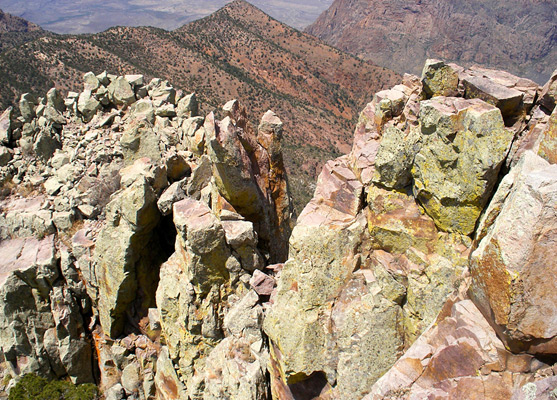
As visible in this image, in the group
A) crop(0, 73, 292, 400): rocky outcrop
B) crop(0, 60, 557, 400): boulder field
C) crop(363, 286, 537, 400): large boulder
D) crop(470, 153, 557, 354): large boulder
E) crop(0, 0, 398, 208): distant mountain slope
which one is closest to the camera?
crop(470, 153, 557, 354): large boulder

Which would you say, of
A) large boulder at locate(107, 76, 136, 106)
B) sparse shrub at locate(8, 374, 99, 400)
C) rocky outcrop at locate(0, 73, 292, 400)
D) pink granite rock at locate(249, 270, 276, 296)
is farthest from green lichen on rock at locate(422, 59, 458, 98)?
sparse shrub at locate(8, 374, 99, 400)

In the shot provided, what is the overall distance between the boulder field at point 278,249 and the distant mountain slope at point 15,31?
133966 mm

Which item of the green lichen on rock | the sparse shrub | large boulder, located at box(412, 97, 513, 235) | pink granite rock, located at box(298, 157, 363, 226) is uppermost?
the green lichen on rock

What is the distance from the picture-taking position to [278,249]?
17.9 metres

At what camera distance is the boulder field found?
7426mm

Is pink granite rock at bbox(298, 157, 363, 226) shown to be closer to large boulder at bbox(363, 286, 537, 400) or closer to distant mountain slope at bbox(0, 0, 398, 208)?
large boulder at bbox(363, 286, 537, 400)

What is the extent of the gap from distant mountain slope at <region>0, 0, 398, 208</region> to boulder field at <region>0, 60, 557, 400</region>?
93.3 feet

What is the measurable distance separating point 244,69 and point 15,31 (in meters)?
100

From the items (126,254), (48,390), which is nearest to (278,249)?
(126,254)

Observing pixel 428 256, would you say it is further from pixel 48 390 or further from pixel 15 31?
pixel 15 31

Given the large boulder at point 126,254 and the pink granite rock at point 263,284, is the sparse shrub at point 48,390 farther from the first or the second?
the pink granite rock at point 263,284

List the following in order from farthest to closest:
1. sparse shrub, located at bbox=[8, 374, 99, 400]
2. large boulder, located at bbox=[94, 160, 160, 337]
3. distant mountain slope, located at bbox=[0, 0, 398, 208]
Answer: distant mountain slope, located at bbox=[0, 0, 398, 208] < sparse shrub, located at bbox=[8, 374, 99, 400] < large boulder, located at bbox=[94, 160, 160, 337]

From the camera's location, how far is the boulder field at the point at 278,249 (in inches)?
292

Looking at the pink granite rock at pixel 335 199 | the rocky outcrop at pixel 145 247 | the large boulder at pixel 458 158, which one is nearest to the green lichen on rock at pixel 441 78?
the large boulder at pixel 458 158
